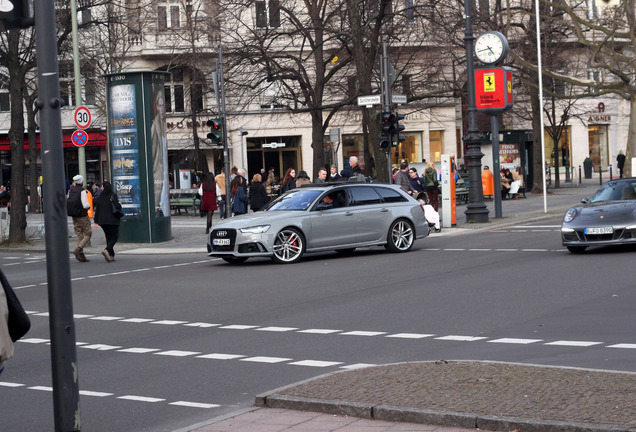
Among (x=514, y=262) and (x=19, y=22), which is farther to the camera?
(x=514, y=262)

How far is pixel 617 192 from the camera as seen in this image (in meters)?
18.4

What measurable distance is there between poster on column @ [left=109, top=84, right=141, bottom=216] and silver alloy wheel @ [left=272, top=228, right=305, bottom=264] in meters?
8.69

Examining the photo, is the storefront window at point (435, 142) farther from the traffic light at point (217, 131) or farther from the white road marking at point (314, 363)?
the white road marking at point (314, 363)

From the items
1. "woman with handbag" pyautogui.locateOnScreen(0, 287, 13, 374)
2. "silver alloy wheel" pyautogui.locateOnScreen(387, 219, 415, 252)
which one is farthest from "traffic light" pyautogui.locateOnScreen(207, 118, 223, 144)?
"woman with handbag" pyautogui.locateOnScreen(0, 287, 13, 374)

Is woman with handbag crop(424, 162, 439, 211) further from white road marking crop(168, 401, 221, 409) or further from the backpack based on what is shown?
white road marking crop(168, 401, 221, 409)

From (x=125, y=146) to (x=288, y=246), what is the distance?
9.32 metres

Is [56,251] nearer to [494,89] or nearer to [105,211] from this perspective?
[105,211]

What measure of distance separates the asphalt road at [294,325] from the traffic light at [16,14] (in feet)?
9.27

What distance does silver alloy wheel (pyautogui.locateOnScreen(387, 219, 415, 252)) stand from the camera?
67.1 ft

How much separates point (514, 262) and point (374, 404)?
10929mm

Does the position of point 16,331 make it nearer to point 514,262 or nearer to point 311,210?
point 514,262

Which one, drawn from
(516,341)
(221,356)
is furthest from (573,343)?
(221,356)

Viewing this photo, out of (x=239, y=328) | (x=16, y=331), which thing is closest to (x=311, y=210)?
(x=239, y=328)

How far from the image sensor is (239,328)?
37.1 ft
